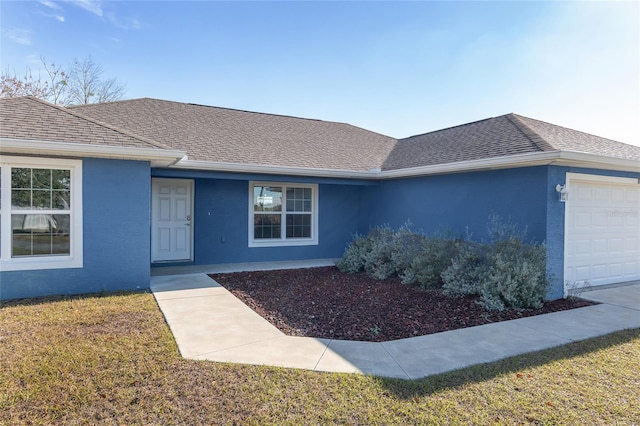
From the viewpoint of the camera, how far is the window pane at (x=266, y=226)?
11.4 meters

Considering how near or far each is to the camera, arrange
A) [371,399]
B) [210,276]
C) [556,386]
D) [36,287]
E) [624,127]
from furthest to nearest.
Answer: [624,127] < [210,276] < [36,287] < [556,386] < [371,399]

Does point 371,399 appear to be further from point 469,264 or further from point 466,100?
point 466,100

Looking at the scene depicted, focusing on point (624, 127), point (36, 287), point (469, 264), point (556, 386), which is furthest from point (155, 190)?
point (624, 127)

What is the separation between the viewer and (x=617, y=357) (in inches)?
177

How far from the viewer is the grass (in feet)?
10.2

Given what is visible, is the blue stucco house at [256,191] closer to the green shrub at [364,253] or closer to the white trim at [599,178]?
the white trim at [599,178]

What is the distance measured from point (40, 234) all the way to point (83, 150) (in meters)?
1.88

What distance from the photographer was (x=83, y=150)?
6.67m

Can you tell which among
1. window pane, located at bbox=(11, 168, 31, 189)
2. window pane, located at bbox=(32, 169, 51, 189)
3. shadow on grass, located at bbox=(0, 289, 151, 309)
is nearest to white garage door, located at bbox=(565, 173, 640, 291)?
shadow on grass, located at bbox=(0, 289, 151, 309)

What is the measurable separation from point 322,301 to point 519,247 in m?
4.06

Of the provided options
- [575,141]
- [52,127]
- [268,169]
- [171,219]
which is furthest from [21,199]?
[575,141]

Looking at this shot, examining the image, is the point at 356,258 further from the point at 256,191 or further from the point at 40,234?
the point at 40,234

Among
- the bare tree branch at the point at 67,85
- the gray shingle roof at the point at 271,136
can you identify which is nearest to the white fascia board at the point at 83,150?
the gray shingle roof at the point at 271,136

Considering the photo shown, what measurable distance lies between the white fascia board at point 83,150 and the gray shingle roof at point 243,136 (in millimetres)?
1934
